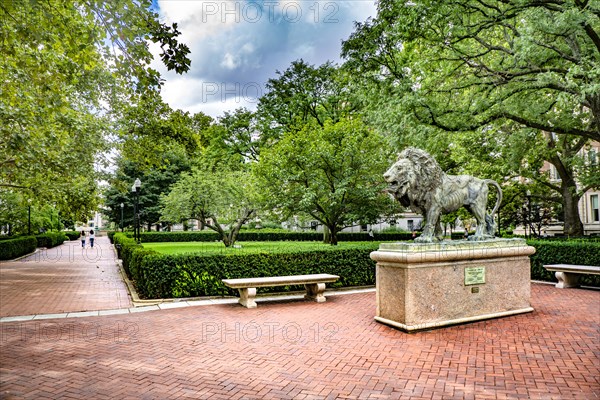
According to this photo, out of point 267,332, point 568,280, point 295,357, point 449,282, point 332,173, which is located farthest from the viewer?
point 332,173

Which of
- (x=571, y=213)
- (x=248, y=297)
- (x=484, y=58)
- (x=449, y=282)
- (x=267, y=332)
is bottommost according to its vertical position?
(x=267, y=332)

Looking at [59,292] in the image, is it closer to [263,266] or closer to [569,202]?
[263,266]

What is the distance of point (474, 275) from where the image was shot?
8.18 metres

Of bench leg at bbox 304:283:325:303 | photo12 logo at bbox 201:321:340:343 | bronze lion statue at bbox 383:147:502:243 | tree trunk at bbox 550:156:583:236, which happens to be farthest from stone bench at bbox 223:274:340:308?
tree trunk at bbox 550:156:583:236

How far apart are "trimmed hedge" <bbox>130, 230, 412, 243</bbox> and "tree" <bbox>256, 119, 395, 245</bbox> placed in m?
21.3

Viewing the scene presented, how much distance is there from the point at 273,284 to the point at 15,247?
79.3 feet

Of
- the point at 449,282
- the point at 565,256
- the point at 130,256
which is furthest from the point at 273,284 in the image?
the point at 565,256

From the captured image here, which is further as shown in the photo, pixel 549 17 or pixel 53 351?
pixel 549 17

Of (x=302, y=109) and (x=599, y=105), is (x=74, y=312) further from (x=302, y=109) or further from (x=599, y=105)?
(x=302, y=109)

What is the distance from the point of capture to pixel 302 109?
3238 centimetres

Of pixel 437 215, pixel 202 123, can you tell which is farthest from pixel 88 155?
pixel 202 123

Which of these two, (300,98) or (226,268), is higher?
(300,98)

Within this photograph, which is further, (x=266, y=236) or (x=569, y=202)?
(x=266, y=236)

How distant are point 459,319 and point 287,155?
1348 centimetres
